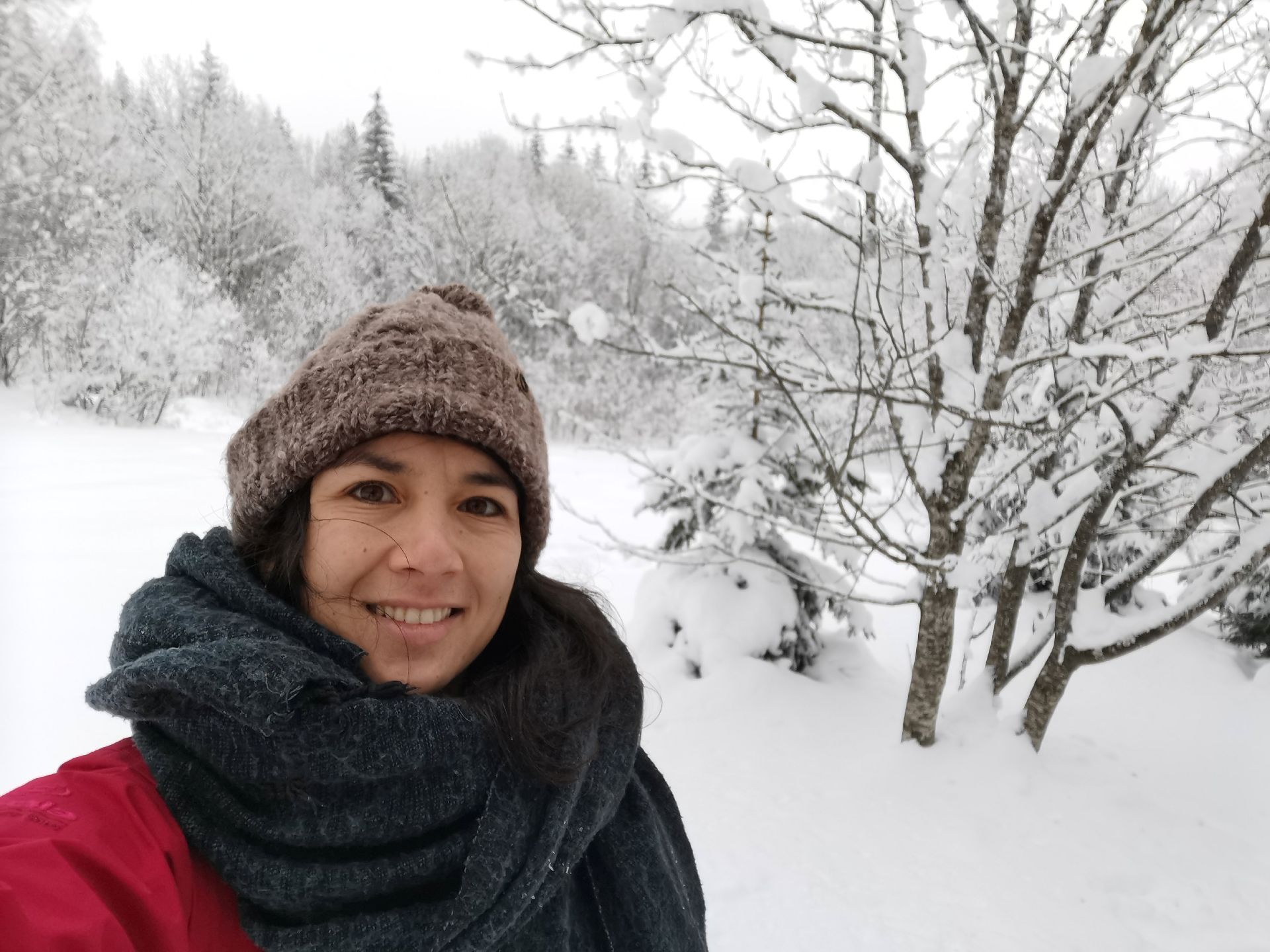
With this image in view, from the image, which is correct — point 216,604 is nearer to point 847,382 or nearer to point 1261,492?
point 847,382

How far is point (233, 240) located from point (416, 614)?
23115 millimetres

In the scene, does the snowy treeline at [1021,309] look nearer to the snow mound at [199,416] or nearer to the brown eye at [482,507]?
the brown eye at [482,507]

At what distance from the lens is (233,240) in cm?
2000

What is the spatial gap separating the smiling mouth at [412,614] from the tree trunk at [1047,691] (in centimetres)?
350

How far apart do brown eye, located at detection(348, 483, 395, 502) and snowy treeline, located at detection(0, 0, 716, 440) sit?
148 centimetres

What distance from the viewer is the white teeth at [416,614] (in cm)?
113

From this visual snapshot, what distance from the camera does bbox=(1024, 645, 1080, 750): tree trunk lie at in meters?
3.54

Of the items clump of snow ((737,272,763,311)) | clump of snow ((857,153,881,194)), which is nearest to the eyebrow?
clump of snow ((737,272,763,311))

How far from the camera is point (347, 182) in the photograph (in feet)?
95.5

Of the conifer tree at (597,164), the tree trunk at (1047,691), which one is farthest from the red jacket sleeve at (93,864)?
the tree trunk at (1047,691)

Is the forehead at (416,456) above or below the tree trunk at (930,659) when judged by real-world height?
above

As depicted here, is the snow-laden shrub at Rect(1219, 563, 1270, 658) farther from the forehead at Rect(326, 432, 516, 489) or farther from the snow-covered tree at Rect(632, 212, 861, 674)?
the forehead at Rect(326, 432, 516, 489)

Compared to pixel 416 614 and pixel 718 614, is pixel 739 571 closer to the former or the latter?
pixel 718 614

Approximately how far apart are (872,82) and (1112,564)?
730cm
